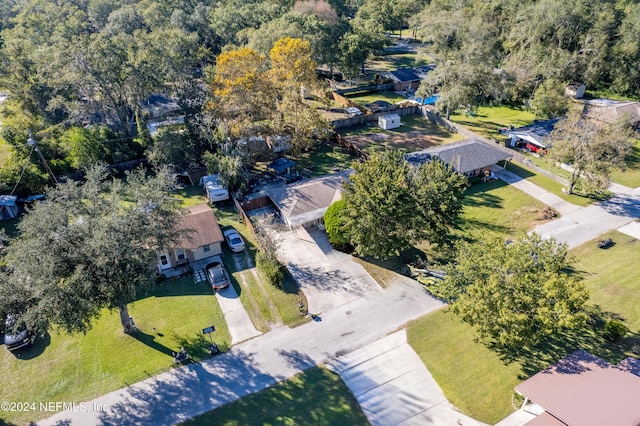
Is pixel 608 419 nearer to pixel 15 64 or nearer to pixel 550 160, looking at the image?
pixel 550 160

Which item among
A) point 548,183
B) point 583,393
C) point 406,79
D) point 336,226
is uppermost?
point 406,79

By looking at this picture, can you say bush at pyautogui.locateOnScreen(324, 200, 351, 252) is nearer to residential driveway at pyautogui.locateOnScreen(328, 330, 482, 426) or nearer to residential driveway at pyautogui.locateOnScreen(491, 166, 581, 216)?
residential driveway at pyautogui.locateOnScreen(328, 330, 482, 426)

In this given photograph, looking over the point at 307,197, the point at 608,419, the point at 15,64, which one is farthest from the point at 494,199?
the point at 15,64

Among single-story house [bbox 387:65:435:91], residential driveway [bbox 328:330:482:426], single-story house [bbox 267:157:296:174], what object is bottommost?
residential driveway [bbox 328:330:482:426]

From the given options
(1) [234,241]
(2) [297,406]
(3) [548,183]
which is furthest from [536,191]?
(2) [297,406]

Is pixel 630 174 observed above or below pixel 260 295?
above

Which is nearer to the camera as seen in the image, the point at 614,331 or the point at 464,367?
the point at 464,367

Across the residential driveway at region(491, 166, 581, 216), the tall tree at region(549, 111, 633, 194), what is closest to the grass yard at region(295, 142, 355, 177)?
the residential driveway at region(491, 166, 581, 216)

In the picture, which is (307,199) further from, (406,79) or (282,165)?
(406,79)
